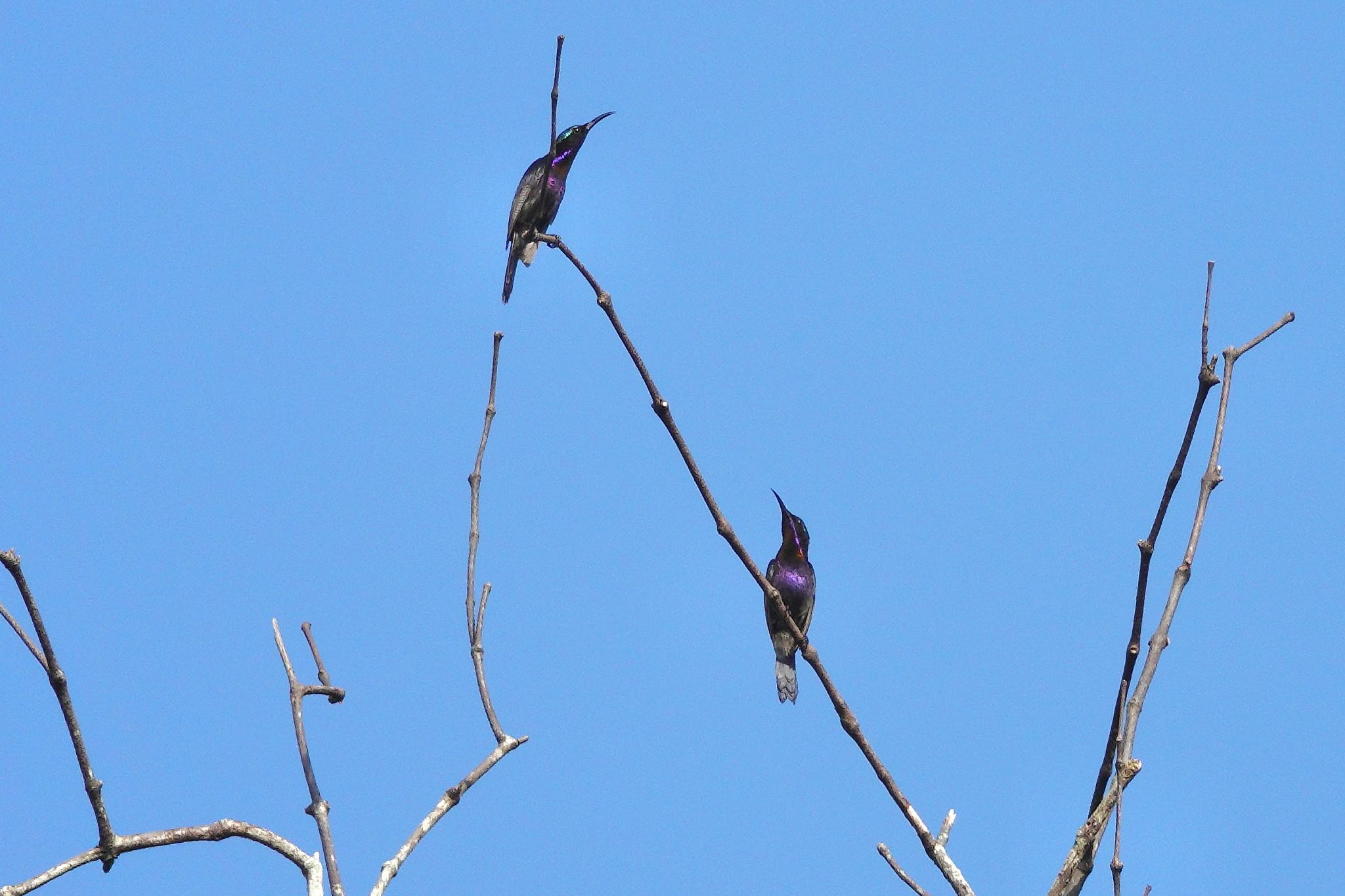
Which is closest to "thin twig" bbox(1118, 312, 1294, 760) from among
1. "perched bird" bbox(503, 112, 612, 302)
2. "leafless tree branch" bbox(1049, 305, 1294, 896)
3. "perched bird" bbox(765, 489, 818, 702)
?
"leafless tree branch" bbox(1049, 305, 1294, 896)

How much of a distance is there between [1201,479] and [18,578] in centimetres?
205

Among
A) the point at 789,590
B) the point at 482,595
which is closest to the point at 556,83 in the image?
the point at 482,595

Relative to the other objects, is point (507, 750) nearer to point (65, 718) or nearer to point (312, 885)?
point (312, 885)

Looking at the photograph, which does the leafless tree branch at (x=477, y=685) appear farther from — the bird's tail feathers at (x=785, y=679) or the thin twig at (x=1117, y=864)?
the bird's tail feathers at (x=785, y=679)

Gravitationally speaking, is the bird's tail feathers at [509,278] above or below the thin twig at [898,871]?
above

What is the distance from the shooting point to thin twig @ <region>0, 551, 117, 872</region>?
2109 mm

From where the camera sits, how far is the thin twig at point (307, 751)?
2377mm

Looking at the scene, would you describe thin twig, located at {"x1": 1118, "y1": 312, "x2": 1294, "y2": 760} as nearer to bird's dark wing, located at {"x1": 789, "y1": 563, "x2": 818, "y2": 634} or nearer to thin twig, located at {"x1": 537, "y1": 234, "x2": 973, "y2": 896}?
thin twig, located at {"x1": 537, "y1": 234, "x2": 973, "y2": 896}

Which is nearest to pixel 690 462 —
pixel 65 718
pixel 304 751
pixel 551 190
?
pixel 304 751

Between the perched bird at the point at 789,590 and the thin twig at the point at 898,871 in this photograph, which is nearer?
the thin twig at the point at 898,871

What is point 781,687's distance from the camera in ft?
24.4

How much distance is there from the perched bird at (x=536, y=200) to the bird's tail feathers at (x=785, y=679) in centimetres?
360

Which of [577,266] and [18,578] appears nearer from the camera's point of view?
[18,578]

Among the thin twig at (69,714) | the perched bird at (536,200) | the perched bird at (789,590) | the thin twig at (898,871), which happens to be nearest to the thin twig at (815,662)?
the thin twig at (898,871)
